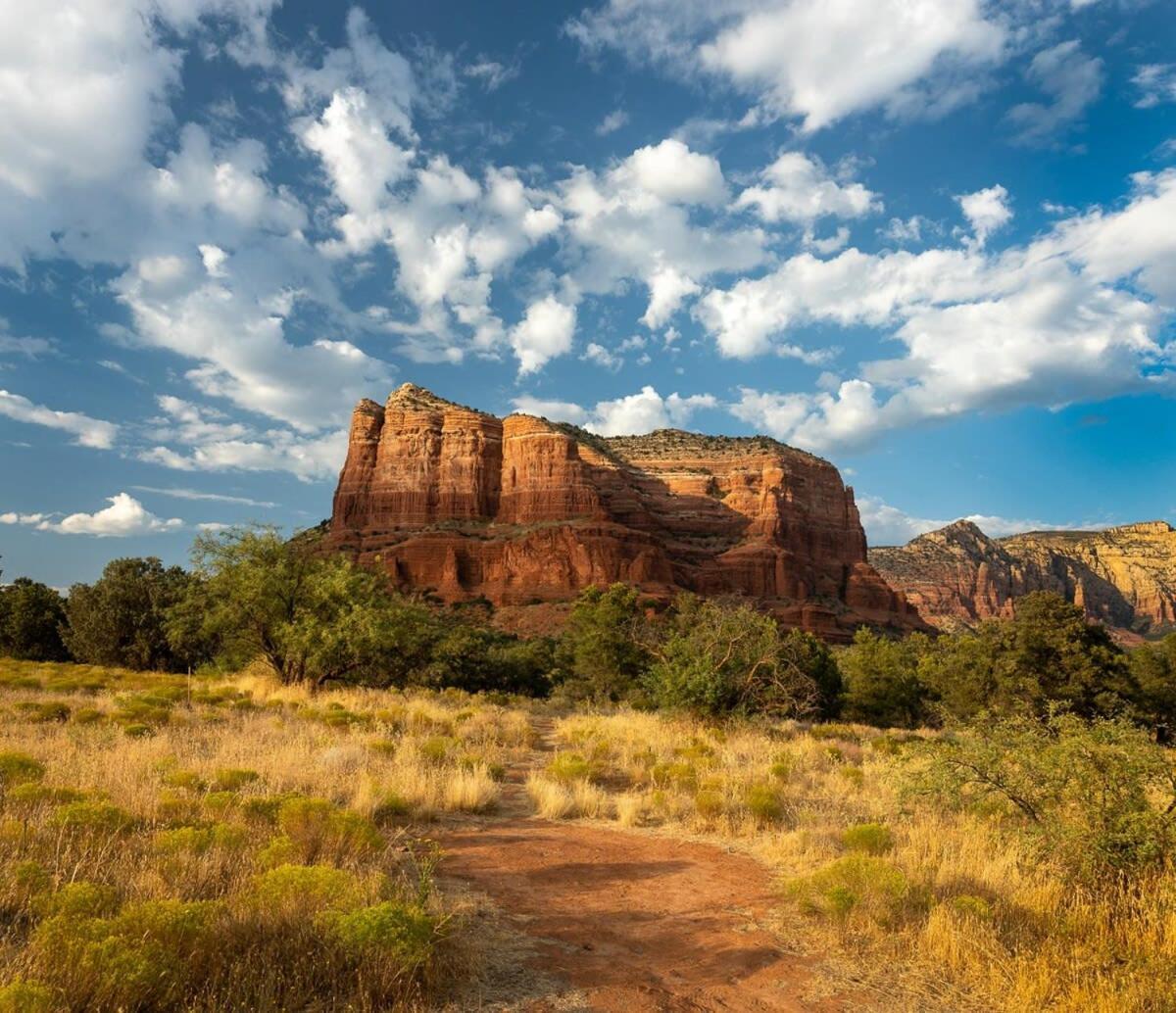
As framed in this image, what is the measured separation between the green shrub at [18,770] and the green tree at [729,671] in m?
15.0

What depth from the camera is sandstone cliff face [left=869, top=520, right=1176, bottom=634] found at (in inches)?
6284

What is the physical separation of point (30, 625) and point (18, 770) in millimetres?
45413

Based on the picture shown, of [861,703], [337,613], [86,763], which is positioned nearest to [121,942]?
[86,763]

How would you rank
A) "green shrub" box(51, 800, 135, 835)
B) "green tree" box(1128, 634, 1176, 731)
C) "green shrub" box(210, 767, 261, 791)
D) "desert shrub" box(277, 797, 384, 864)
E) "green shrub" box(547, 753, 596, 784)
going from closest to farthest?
"green shrub" box(51, 800, 135, 835), "desert shrub" box(277, 797, 384, 864), "green shrub" box(210, 767, 261, 791), "green shrub" box(547, 753, 596, 784), "green tree" box(1128, 634, 1176, 731)

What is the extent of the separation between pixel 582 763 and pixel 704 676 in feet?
25.2

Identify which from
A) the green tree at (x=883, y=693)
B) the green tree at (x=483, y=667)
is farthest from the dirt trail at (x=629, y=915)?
the green tree at (x=883, y=693)

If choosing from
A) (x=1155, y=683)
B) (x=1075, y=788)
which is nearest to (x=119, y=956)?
(x=1075, y=788)

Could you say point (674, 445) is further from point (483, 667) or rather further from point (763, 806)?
point (763, 806)

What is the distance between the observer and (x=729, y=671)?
20797 millimetres

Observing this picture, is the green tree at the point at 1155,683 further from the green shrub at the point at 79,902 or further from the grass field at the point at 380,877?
the green shrub at the point at 79,902

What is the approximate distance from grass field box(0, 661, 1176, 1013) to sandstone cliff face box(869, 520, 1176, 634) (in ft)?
500

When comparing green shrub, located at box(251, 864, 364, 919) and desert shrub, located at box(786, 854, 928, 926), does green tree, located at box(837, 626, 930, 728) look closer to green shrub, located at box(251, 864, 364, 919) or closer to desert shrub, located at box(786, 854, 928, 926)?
desert shrub, located at box(786, 854, 928, 926)

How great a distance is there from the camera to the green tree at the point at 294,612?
76.9 feet

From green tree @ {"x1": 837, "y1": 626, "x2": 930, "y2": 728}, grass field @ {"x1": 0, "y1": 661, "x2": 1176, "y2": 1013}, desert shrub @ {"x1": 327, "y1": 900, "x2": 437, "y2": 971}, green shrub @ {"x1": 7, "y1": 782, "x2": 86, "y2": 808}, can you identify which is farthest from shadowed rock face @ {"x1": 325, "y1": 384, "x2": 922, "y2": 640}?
desert shrub @ {"x1": 327, "y1": 900, "x2": 437, "y2": 971}
